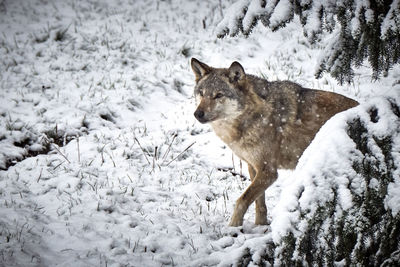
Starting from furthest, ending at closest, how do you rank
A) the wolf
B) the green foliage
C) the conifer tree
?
the wolf → the conifer tree → the green foliage

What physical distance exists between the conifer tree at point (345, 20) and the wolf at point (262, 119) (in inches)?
74.7

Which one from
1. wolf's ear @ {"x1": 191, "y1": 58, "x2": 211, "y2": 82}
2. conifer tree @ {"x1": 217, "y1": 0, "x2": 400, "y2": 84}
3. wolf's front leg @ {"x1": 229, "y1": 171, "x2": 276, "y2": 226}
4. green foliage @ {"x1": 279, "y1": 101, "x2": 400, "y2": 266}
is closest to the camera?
green foliage @ {"x1": 279, "y1": 101, "x2": 400, "y2": 266}

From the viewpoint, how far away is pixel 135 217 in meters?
4.41

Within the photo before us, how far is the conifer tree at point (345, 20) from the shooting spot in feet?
7.55

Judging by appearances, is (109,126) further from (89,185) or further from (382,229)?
(382,229)

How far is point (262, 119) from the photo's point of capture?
4656 millimetres

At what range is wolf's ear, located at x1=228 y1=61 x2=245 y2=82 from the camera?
4875 millimetres

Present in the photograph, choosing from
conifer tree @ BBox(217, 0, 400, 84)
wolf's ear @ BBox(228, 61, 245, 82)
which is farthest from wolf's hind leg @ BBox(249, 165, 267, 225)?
conifer tree @ BBox(217, 0, 400, 84)

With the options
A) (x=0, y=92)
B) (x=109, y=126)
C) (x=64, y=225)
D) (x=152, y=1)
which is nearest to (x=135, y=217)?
(x=64, y=225)

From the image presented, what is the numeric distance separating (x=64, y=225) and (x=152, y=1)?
10583mm

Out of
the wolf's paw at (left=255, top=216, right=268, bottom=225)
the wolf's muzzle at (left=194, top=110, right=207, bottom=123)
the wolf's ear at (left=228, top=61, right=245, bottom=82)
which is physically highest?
the wolf's ear at (left=228, top=61, right=245, bottom=82)

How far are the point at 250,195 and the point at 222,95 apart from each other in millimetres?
1525

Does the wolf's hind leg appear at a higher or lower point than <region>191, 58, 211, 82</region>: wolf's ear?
lower

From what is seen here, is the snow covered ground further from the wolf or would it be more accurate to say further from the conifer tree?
the wolf
